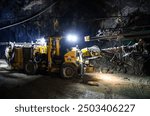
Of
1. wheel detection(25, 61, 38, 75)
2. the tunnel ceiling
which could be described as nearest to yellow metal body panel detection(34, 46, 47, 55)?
wheel detection(25, 61, 38, 75)

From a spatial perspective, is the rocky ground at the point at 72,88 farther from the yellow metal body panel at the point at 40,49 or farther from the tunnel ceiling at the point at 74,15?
the tunnel ceiling at the point at 74,15

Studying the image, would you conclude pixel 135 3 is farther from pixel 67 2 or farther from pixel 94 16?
pixel 67 2

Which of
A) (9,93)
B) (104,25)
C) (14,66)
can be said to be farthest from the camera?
(104,25)

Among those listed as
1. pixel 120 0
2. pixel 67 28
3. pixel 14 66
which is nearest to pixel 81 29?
pixel 67 28

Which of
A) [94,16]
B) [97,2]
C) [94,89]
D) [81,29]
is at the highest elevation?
[97,2]

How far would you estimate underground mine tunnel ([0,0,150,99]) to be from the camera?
35.2 feet

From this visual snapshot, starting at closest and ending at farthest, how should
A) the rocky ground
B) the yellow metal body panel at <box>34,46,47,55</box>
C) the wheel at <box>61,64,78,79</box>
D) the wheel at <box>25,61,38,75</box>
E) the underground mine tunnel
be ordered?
the rocky ground
the underground mine tunnel
the wheel at <box>61,64,78,79</box>
the wheel at <box>25,61,38,75</box>
the yellow metal body panel at <box>34,46,47,55</box>

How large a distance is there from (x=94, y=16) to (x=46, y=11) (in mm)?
5559

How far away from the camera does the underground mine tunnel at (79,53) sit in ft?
35.2

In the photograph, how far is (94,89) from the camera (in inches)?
424

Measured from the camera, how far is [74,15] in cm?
2164

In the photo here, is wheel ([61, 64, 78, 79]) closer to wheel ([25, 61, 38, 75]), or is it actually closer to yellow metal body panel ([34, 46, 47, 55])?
wheel ([25, 61, 38, 75])

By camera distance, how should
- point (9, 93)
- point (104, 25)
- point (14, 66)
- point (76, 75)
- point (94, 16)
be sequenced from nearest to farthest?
point (9, 93) < point (76, 75) < point (14, 66) < point (104, 25) < point (94, 16)

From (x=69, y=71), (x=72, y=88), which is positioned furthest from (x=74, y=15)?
(x=72, y=88)
